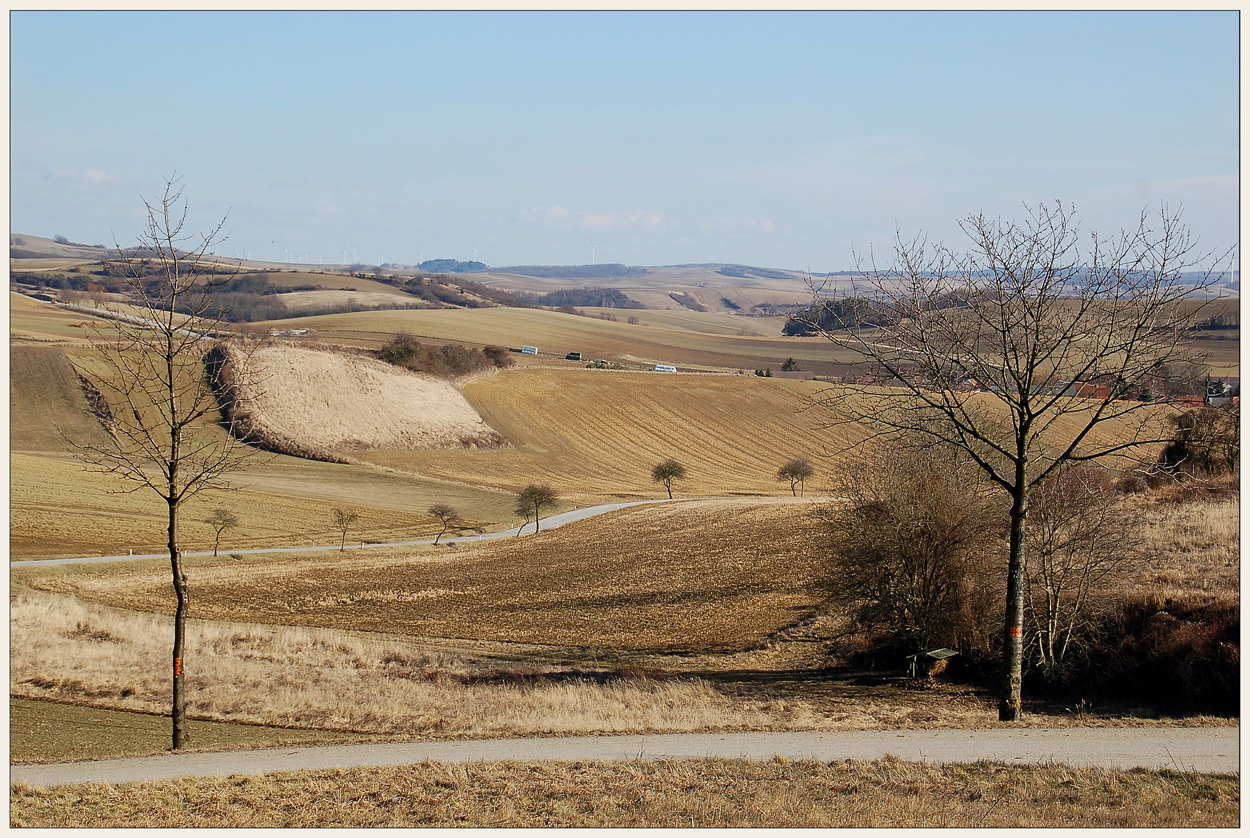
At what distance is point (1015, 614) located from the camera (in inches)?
488

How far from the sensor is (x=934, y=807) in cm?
891

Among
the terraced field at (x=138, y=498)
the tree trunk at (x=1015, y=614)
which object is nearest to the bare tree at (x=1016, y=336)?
the tree trunk at (x=1015, y=614)

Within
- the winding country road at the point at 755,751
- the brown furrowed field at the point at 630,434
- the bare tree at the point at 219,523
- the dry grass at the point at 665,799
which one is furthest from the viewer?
the brown furrowed field at the point at 630,434

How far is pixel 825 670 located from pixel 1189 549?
9.12 metres

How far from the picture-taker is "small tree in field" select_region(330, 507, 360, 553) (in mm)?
47062

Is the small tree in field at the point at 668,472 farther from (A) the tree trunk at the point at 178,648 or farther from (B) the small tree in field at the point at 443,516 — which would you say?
(A) the tree trunk at the point at 178,648

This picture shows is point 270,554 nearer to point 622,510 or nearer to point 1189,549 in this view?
point 622,510

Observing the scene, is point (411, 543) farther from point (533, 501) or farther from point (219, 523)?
point (219, 523)

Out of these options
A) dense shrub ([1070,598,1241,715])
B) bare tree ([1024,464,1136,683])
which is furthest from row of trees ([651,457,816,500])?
dense shrub ([1070,598,1241,715])

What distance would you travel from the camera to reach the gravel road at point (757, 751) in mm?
10812

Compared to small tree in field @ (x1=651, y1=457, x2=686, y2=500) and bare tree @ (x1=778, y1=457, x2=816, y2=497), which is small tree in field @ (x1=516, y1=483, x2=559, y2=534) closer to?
small tree in field @ (x1=651, y1=457, x2=686, y2=500)

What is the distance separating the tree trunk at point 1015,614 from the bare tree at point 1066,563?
17.7 ft

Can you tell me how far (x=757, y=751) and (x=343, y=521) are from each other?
40.5 m

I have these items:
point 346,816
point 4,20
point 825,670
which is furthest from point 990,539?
point 4,20
